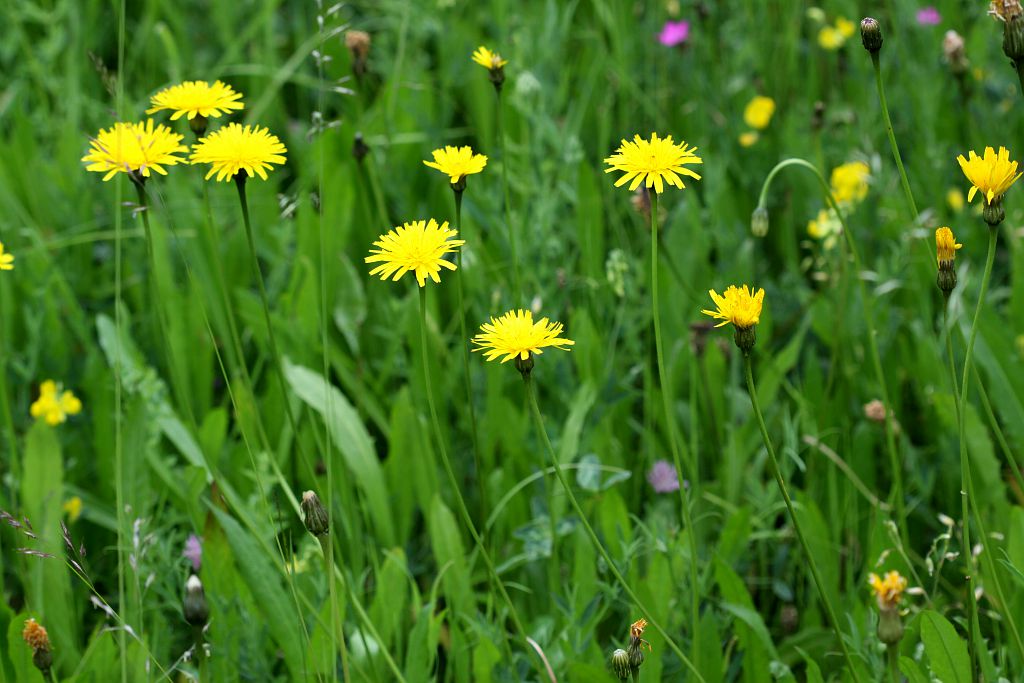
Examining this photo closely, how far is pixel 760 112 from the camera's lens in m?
3.07

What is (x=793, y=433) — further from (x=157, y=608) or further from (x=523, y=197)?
(x=157, y=608)

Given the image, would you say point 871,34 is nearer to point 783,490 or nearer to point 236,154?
point 783,490

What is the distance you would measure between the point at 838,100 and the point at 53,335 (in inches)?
86.4

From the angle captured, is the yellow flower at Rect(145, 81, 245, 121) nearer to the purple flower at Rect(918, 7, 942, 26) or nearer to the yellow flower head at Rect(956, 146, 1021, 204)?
the yellow flower head at Rect(956, 146, 1021, 204)

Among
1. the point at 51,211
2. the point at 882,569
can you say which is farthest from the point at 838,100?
the point at 51,211

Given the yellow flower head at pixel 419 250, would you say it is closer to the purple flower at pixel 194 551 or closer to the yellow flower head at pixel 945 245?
the yellow flower head at pixel 945 245

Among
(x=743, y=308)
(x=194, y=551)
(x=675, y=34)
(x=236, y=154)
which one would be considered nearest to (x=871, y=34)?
(x=743, y=308)

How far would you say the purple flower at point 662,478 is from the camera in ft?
6.95

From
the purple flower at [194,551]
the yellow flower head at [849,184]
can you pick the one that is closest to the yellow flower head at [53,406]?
the purple flower at [194,551]

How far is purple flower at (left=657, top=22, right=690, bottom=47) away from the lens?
3.32 metres

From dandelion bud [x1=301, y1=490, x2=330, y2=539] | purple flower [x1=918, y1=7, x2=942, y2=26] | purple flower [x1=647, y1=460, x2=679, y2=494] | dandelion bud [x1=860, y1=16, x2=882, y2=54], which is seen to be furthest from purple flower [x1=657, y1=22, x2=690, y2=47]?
dandelion bud [x1=301, y1=490, x2=330, y2=539]

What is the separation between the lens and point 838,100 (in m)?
3.22

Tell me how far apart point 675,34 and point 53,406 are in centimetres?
206

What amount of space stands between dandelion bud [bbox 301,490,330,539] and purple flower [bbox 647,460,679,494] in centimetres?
90
